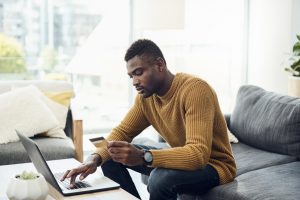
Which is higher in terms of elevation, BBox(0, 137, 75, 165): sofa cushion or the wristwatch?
the wristwatch

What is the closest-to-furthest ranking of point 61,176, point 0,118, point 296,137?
point 61,176, point 296,137, point 0,118

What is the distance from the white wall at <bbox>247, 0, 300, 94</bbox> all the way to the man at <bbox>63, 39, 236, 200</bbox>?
2.50 m

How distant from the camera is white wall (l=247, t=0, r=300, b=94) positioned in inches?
183

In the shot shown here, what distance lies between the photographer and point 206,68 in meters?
5.29

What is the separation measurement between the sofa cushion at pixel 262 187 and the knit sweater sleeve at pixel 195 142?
9.3 inches

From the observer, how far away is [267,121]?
3.11 meters

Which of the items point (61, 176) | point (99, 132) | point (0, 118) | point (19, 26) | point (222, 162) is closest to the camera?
point (61, 176)

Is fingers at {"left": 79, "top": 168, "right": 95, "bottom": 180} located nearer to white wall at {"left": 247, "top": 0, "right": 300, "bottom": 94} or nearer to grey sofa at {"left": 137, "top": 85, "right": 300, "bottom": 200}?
grey sofa at {"left": 137, "top": 85, "right": 300, "bottom": 200}

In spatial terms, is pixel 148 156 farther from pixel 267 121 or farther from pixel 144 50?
pixel 267 121

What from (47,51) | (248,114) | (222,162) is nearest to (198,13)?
(47,51)

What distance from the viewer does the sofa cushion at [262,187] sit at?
7.45 feet

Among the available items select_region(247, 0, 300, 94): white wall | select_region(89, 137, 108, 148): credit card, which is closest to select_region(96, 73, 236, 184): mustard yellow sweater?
select_region(89, 137, 108, 148): credit card

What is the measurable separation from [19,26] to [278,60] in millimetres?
2530

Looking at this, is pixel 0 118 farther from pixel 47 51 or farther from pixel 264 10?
pixel 264 10
